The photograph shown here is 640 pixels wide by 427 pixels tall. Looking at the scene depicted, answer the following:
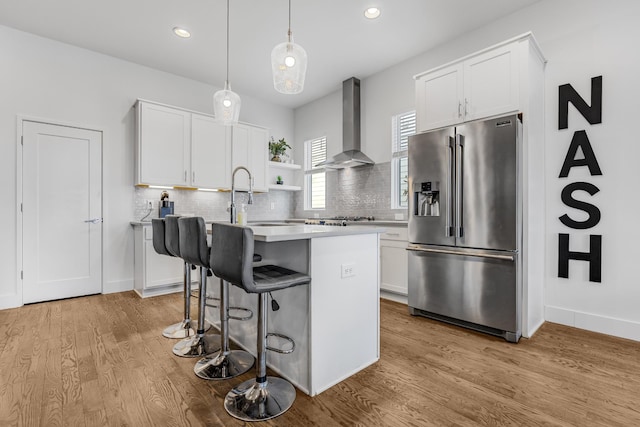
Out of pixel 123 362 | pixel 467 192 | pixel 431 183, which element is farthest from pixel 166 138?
pixel 467 192

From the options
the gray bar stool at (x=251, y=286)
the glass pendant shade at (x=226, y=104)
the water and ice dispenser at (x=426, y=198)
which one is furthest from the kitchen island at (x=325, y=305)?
the glass pendant shade at (x=226, y=104)

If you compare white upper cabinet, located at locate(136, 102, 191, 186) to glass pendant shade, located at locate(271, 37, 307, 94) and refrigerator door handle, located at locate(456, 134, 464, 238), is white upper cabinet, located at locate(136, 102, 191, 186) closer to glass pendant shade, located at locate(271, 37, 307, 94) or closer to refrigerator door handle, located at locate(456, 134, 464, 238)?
glass pendant shade, located at locate(271, 37, 307, 94)

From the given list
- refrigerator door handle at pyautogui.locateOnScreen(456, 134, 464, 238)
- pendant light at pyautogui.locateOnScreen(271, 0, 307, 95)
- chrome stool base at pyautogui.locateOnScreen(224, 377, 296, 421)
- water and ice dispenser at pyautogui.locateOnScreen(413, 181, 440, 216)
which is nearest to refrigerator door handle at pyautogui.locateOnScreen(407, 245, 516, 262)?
refrigerator door handle at pyautogui.locateOnScreen(456, 134, 464, 238)

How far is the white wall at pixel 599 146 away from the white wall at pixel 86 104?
468cm

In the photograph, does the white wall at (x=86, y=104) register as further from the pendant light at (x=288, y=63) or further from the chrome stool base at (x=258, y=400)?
the chrome stool base at (x=258, y=400)

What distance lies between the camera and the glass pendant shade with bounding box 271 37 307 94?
6.91 feet

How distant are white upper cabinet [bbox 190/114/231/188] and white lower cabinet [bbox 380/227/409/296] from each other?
2672mm

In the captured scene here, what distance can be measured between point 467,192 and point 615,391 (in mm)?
1650

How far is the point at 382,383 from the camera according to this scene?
1.95m

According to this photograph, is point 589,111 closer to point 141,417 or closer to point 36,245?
point 141,417

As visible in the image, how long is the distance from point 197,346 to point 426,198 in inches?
97.2

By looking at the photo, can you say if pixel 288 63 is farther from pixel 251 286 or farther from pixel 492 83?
pixel 492 83

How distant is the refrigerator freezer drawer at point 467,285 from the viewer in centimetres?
262

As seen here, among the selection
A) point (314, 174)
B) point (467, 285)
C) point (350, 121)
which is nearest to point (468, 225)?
point (467, 285)
